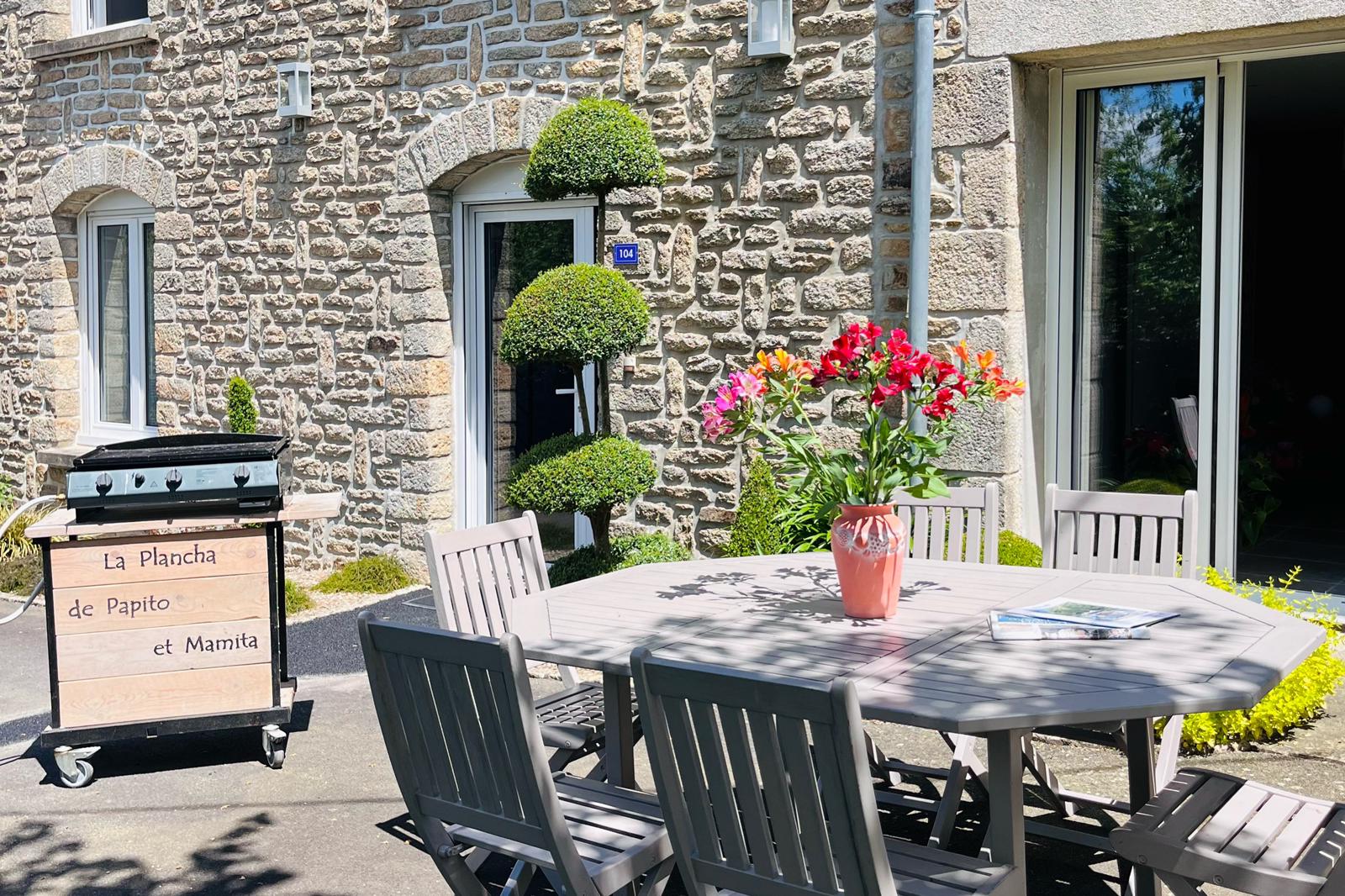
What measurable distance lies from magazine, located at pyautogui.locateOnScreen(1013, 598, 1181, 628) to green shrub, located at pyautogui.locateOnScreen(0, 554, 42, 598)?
6.37 meters

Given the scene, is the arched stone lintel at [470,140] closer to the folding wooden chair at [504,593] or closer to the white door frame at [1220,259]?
the white door frame at [1220,259]

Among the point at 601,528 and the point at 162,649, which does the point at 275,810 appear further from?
the point at 601,528

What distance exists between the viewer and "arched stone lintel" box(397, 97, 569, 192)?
6883 mm

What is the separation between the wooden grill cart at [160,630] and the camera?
13.8 feet

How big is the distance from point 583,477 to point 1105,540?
2.58 metres

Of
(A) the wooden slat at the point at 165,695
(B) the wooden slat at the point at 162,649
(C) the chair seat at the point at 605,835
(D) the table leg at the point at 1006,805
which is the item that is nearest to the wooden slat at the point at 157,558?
(B) the wooden slat at the point at 162,649

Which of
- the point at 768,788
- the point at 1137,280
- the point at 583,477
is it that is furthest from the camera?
the point at 583,477

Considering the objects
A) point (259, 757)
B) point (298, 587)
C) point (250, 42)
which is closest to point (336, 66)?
point (250, 42)

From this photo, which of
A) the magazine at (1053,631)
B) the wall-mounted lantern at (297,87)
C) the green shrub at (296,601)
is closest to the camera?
the magazine at (1053,631)

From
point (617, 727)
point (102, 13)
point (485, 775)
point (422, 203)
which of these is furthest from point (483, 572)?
point (102, 13)

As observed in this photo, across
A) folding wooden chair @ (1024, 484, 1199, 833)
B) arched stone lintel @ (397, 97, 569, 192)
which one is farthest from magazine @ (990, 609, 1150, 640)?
arched stone lintel @ (397, 97, 569, 192)

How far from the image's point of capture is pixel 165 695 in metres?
4.27

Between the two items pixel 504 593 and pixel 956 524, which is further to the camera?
pixel 956 524

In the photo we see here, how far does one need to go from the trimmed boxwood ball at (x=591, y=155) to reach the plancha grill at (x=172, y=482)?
2200 mm
